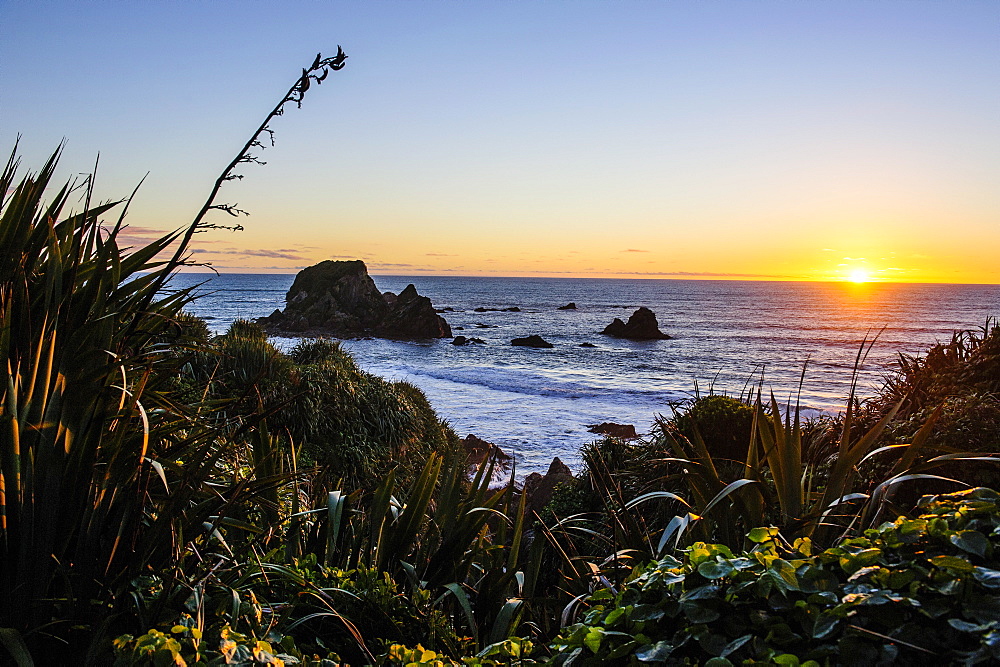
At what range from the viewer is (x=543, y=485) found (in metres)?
12.2

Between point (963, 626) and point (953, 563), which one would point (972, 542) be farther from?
point (963, 626)

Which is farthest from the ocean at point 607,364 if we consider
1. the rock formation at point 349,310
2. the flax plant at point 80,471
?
the rock formation at point 349,310

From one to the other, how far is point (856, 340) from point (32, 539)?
59995 mm

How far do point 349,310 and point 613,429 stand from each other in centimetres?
3741

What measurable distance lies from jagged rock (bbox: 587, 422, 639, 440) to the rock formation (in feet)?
102

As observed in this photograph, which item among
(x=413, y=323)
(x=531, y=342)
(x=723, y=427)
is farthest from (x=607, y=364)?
(x=723, y=427)

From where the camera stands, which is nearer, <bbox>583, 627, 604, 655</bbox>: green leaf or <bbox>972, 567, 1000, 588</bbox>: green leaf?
<bbox>972, 567, 1000, 588</bbox>: green leaf

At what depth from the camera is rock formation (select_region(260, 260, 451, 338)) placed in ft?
168

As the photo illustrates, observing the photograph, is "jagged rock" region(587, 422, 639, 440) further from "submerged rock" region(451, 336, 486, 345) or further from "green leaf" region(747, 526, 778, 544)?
"submerged rock" region(451, 336, 486, 345)

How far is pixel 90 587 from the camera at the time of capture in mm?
1782

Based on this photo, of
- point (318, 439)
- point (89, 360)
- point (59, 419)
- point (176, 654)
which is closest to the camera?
point (176, 654)

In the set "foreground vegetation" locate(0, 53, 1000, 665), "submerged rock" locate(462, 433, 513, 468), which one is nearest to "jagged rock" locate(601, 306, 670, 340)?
"submerged rock" locate(462, 433, 513, 468)

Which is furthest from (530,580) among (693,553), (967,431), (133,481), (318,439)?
(318,439)

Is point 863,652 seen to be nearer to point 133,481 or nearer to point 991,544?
point 991,544
